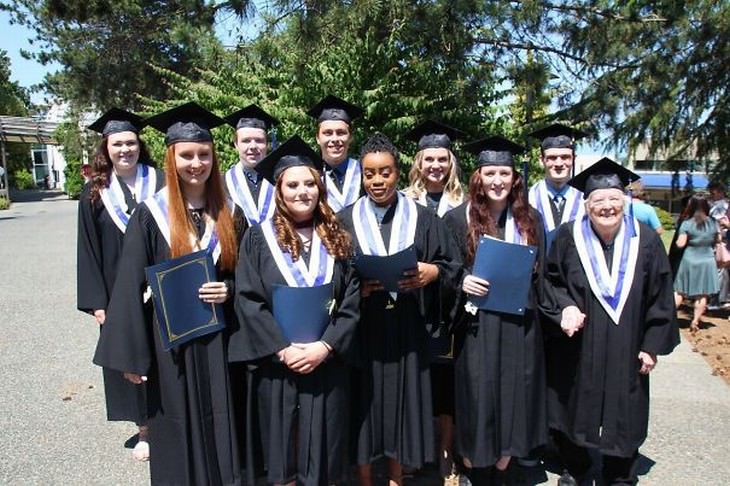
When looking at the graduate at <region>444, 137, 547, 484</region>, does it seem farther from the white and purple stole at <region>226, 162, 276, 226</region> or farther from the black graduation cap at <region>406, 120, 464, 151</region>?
the white and purple stole at <region>226, 162, 276, 226</region>

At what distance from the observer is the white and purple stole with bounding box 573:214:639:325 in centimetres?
310

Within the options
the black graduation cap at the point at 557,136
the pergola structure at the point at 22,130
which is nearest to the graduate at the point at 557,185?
the black graduation cap at the point at 557,136

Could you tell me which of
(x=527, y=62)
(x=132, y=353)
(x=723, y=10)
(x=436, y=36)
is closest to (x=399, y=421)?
(x=132, y=353)

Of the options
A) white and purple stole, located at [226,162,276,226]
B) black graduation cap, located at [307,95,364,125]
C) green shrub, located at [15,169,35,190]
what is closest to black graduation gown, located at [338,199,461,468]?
white and purple stole, located at [226,162,276,226]

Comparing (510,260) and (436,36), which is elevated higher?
(436,36)

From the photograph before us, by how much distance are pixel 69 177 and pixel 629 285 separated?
41.7 meters

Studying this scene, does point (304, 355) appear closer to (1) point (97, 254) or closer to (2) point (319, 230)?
(2) point (319, 230)

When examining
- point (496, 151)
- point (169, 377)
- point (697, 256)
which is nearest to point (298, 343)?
point (169, 377)

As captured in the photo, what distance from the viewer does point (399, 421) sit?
3102mm

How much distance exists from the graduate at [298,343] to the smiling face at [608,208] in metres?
1.40

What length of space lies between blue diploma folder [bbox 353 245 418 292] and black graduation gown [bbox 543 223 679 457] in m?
0.96

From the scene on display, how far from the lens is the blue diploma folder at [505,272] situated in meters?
3.03

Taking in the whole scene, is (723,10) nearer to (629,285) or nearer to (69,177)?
(629,285)

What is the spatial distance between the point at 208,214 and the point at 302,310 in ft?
2.44
